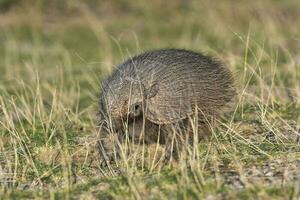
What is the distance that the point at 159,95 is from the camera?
668 centimetres

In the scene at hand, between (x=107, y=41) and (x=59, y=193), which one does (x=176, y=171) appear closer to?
(x=59, y=193)

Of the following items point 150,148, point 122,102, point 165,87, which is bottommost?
point 150,148

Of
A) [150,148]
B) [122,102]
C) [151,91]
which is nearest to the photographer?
[122,102]

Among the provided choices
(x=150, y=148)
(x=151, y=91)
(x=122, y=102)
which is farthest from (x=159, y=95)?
(x=150, y=148)

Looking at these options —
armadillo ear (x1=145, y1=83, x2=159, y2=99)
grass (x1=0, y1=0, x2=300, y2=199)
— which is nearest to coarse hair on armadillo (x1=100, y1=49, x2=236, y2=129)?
armadillo ear (x1=145, y1=83, x2=159, y2=99)

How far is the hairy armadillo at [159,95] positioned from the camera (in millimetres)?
6562

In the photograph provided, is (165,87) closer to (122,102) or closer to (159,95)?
(159,95)

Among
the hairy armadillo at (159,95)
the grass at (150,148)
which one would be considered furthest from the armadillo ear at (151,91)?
the grass at (150,148)

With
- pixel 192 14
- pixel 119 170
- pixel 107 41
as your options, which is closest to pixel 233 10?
pixel 192 14

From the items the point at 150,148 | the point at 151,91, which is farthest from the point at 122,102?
the point at 150,148

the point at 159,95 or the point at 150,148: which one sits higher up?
the point at 159,95

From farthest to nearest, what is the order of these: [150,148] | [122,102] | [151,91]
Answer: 1. [150,148]
2. [151,91]
3. [122,102]

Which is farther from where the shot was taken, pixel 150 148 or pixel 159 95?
pixel 150 148

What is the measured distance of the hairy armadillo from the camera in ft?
21.5
